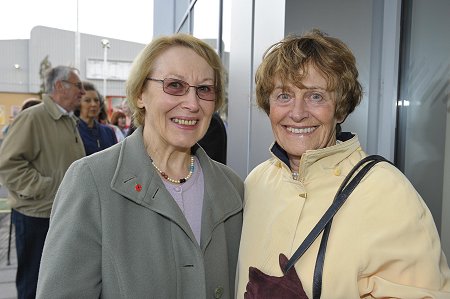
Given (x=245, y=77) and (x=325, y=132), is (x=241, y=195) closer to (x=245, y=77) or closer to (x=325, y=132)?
(x=325, y=132)

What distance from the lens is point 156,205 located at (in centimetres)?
161

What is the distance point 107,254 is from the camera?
4.93 ft

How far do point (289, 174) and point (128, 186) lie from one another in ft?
2.13

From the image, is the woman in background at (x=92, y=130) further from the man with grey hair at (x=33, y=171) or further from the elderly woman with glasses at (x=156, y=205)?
the elderly woman with glasses at (x=156, y=205)

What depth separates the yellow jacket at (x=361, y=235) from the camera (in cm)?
130

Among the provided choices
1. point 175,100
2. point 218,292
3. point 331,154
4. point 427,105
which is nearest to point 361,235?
point 331,154

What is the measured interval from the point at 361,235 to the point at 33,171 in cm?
333

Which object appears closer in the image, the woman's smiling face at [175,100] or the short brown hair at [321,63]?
the short brown hair at [321,63]

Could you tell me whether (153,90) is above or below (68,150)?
above

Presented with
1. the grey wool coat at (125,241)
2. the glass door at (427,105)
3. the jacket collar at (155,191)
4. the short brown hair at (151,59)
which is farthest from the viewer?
the glass door at (427,105)

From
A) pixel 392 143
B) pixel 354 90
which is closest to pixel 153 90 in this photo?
pixel 354 90

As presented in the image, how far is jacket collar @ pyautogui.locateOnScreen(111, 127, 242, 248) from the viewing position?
1.61 metres

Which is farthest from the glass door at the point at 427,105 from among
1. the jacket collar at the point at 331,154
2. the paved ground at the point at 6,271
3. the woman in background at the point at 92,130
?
the paved ground at the point at 6,271

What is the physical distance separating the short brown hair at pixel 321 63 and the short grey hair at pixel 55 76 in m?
3.30
